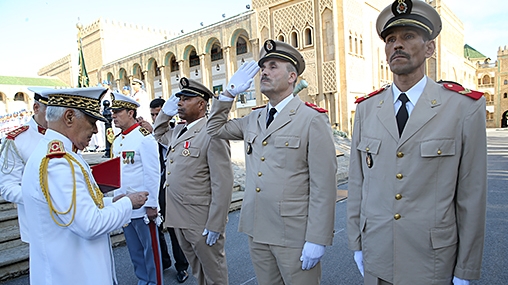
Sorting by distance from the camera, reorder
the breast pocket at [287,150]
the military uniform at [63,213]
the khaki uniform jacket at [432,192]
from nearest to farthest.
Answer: the khaki uniform jacket at [432,192]
the military uniform at [63,213]
the breast pocket at [287,150]

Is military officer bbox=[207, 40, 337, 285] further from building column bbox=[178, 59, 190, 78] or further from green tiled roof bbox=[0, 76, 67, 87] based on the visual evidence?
green tiled roof bbox=[0, 76, 67, 87]

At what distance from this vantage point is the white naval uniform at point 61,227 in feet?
4.79

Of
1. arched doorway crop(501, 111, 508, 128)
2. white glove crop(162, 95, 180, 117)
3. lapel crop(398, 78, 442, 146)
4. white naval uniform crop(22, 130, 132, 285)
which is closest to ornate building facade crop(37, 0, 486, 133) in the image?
white glove crop(162, 95, 180, 117)

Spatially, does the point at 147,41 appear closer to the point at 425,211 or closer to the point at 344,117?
the point at 344,117

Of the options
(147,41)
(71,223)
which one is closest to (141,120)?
(71,223)

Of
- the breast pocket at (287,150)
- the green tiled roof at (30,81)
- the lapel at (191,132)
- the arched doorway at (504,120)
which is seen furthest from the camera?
the arched doorway at (504,120)

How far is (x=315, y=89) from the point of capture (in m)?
19.9

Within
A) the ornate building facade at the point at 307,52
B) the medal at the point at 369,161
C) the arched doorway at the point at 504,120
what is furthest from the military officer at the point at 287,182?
the arched doorway at the point at 504,120

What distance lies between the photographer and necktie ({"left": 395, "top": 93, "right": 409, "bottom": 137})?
1489 millimetres

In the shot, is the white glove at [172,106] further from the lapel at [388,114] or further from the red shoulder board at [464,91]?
the red shoulder board at [464,91]

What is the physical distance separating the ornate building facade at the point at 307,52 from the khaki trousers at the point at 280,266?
18292 millimetres

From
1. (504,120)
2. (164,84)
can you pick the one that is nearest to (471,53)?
(504,120)

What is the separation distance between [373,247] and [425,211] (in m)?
0.32

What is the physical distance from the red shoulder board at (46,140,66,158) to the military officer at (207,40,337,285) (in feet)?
3.70
